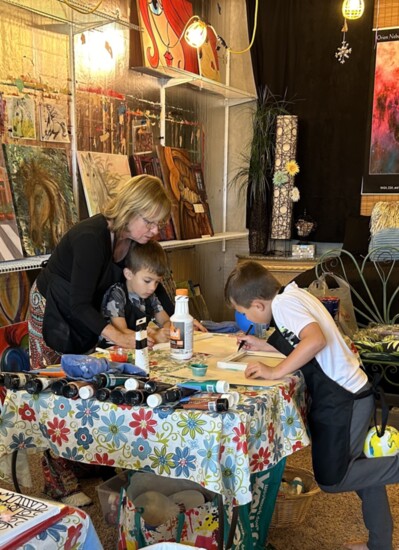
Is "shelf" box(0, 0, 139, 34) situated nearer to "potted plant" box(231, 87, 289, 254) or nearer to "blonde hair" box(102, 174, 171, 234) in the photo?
"blonde hair" box(102, 174, 171, 234)

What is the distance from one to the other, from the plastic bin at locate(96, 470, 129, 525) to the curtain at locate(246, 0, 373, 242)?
3.37 m

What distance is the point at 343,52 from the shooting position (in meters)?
4.69

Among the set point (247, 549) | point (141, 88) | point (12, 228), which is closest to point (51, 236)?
point (12, 228)

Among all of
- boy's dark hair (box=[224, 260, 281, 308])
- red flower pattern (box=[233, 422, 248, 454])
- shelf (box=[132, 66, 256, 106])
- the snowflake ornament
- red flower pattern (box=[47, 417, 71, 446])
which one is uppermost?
the snowflake ornament

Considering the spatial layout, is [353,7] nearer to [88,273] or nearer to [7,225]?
[7,225]

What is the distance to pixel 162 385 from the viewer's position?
1.48m

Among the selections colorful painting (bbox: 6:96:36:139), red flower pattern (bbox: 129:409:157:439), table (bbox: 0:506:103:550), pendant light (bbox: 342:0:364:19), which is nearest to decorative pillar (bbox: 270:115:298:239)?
pendant light (bbox: 342:0:364:19)

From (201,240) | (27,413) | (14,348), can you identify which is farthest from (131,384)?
(201,240)

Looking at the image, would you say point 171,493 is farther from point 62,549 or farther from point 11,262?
point 11,262

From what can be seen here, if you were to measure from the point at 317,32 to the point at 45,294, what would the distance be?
350 centimetres

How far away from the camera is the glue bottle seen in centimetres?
180

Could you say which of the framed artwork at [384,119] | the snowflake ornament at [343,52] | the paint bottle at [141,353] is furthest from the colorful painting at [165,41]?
the paint bottle at [141,353]

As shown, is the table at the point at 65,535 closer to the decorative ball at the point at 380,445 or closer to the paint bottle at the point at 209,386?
the paint bottle at the point at 209,386

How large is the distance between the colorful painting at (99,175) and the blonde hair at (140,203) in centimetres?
109
